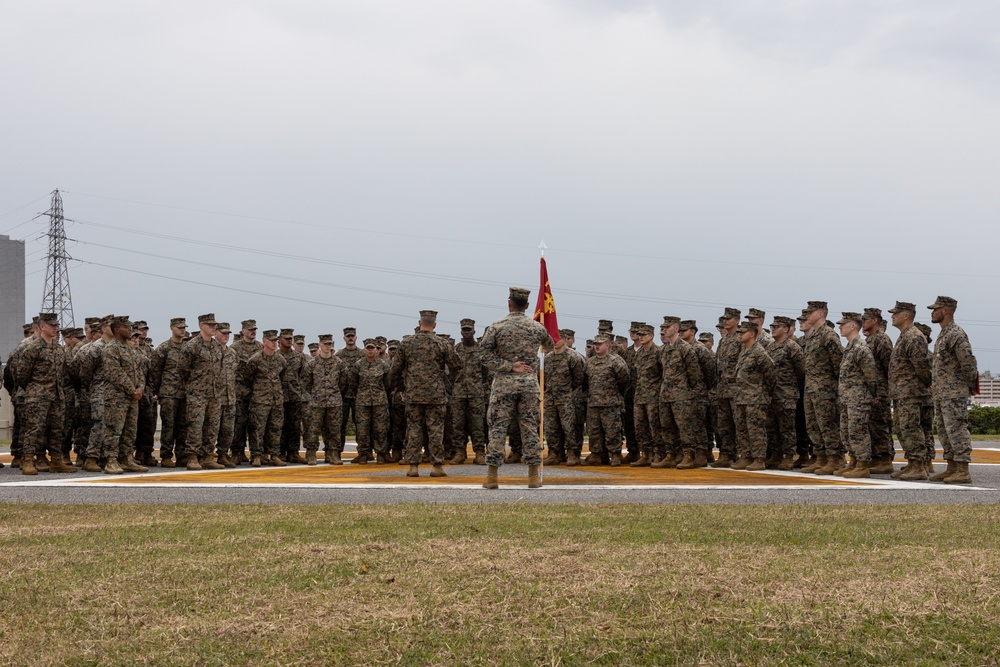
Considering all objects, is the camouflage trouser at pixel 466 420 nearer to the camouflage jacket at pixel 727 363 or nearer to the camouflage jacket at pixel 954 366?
the camouflage jacket at pixel 727 363

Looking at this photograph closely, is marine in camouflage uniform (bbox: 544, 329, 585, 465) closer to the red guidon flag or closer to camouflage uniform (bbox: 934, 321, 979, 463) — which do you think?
the red guidon flag

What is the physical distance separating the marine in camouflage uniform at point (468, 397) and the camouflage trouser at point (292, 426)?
254 centimetres

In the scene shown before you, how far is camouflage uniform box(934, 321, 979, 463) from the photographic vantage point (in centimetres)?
1139

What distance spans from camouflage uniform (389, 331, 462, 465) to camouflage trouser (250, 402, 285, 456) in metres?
3.47

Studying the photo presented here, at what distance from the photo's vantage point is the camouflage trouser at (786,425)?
13953 mm

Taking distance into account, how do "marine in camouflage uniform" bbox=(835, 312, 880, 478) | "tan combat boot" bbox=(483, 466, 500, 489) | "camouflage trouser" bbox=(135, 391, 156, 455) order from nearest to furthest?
"tan combat boot" bbox=(483, 466, 500, 489) < "marine in camouflage uniform" bbox=(835, 312, 880, 478) < "camouflage trouser" bbox=(135, 391, 156, 455)

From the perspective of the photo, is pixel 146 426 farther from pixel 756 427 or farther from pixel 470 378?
pixel 756 427

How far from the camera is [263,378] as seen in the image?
14.9m

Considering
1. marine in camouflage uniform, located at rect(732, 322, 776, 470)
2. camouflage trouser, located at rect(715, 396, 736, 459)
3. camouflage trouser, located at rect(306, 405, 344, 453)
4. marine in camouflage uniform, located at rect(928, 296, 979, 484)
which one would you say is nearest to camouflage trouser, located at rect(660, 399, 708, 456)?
camouflage trouser, located at rect(715, 396, 736, 459)

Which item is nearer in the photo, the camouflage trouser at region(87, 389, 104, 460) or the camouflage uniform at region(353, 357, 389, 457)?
the camouflage trouser at region(87, 389, 104, 460)

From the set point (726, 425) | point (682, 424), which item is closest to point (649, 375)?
point (682, 424)

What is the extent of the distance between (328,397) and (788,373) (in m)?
7.04

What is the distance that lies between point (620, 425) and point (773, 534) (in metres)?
8.50

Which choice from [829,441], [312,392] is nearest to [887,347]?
[829,441]
